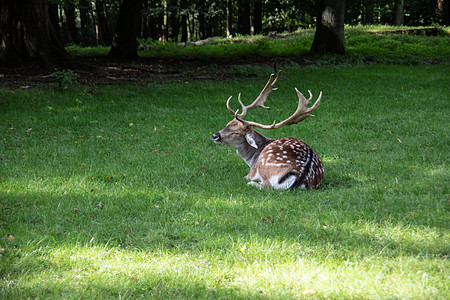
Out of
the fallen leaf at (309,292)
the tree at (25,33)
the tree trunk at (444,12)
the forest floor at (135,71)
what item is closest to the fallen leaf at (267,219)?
the fallen leaf at (309,292)

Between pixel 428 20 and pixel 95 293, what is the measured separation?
48.8 metres

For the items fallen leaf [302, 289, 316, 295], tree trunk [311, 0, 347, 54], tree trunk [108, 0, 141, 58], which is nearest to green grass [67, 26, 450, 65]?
tree trunk [311, 0, 347, 54]

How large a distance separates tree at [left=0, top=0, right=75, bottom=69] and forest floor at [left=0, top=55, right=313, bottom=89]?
0.40m

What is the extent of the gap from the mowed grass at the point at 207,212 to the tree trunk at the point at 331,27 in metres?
10.1

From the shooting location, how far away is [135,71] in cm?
1584

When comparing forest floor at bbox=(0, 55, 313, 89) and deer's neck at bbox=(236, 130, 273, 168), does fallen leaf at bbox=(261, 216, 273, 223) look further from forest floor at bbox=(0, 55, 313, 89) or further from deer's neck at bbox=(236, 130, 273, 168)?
forest floor at bbox=(0, 55, 313, 89)

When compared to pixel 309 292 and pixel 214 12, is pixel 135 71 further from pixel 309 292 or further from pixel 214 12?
pixel 214 12

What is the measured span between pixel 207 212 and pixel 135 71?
38.9 ft

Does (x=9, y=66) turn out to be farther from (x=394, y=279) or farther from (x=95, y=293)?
(x=394, y=279)

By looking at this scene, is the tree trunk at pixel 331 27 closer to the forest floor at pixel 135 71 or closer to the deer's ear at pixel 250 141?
the forest floor at pixel 135 71

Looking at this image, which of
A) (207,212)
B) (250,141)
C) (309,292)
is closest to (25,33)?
(250,141)

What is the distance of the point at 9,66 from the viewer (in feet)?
46.3

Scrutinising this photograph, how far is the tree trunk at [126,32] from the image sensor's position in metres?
18.9

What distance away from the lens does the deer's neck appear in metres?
6.59
